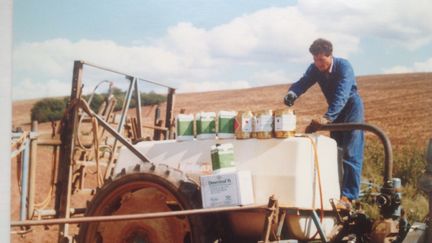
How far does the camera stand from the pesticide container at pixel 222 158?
3012 mm

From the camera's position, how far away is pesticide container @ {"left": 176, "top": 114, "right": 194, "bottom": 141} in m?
3.41

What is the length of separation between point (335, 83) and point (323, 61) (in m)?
0.18

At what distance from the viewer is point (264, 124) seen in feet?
10.3

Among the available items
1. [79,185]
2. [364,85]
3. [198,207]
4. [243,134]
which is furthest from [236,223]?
[364,85]

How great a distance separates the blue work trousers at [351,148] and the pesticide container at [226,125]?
906 mm

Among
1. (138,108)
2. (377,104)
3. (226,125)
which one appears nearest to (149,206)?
(226,125)

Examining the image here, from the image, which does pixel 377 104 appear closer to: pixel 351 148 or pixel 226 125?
pixel 351 148

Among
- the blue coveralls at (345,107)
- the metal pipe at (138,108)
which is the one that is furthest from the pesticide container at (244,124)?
the metal pipe at (138,108)

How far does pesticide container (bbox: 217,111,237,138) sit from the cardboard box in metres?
Answer: 0.32

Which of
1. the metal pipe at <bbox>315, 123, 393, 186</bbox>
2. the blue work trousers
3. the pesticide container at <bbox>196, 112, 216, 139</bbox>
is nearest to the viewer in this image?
the metal pipe at <bbox>315, 123, 393, 186</bbox>

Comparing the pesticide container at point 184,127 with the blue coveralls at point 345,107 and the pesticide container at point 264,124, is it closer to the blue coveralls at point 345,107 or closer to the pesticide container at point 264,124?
the pesticide container at point 264,124

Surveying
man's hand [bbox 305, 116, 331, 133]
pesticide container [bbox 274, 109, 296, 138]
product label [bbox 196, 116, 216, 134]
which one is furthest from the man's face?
product label [bbox 196, 116, 216, 134]

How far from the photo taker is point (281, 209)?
9.91ft

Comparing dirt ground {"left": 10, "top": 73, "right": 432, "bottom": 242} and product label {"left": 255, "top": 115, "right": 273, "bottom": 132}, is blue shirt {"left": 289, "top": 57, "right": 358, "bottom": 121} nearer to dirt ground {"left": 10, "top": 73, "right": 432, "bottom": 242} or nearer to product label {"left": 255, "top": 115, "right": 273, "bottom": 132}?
product label {"left": 255, "top": 115, "right": 273, "bottom": 132}
